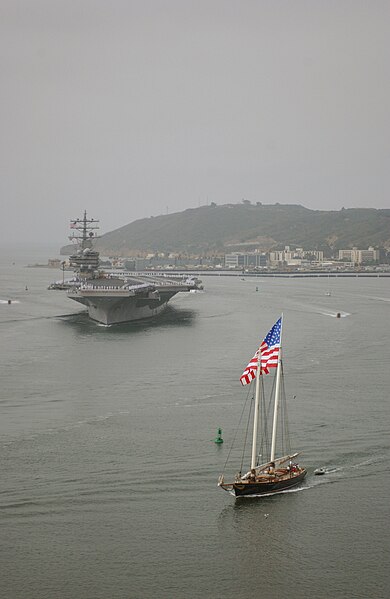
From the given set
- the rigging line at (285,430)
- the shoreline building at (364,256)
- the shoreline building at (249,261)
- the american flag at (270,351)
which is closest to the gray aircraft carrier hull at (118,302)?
the rigging line at (285,430)

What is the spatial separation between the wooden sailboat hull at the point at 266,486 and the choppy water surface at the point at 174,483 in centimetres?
24

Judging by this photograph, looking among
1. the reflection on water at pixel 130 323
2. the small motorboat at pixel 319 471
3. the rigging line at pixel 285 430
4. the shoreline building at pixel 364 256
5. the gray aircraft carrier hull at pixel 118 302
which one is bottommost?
the small motorboat at pixel 319 471

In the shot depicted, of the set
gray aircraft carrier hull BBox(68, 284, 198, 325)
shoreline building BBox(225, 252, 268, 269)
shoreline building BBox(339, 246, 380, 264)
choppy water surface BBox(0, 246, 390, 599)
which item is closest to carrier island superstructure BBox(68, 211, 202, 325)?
gray aircraft carrier hull BBox(68, 284, 198, 325)

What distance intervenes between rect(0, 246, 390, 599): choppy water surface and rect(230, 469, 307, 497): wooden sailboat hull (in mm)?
239

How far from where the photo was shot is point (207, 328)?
53938 mm

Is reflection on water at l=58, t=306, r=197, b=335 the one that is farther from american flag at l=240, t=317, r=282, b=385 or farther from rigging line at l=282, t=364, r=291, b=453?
american flag at l=240, t=317, r=282, b=385

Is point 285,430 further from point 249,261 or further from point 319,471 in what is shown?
point 249,261

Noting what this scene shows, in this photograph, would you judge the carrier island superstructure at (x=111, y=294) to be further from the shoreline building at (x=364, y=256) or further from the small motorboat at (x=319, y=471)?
the shoreline building at (x=364, y=256)

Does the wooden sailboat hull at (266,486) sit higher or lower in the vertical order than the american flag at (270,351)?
lower

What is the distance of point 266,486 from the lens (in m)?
21.1

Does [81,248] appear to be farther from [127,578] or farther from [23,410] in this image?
[127,578]

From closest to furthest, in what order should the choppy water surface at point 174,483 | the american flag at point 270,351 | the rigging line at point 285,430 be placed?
1. the choppy water surface at point 174,483
2. the american flag at point 270,351
3. the rigging line at point 285,430

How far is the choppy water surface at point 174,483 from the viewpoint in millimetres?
17141

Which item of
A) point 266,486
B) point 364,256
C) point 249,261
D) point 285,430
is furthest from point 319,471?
point 364,256
